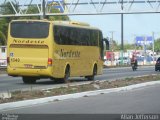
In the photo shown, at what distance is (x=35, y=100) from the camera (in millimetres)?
19047

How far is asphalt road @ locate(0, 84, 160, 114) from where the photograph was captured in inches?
647

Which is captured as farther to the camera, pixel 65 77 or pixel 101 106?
pixel 65 77

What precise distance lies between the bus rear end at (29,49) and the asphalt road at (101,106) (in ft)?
24.8

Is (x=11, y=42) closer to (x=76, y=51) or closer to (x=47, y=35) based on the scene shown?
(x=47, y=35)

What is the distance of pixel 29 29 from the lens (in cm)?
2938

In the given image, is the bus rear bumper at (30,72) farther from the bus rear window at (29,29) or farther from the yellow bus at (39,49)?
the bus rear window at (29,29)

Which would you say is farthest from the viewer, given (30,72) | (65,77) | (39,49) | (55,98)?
(65,77)

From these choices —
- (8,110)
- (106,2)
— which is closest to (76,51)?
(8,110)

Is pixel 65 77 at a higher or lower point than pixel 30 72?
lower

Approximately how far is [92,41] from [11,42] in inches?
276

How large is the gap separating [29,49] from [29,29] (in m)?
1.08

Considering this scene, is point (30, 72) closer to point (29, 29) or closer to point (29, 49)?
point (29, 49)

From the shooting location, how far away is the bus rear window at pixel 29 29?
29.2 metres

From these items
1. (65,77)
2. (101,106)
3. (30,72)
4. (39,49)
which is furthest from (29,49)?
(101,106)
